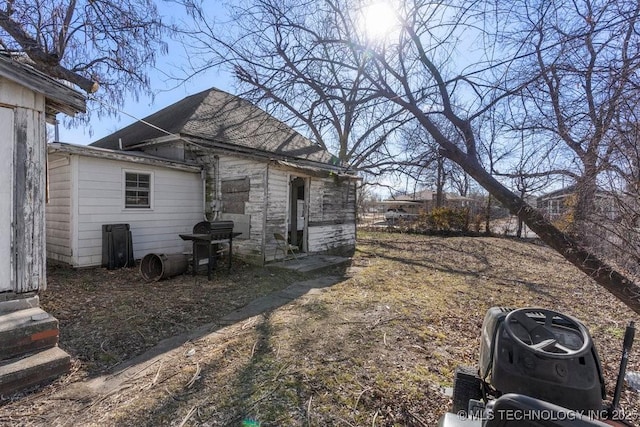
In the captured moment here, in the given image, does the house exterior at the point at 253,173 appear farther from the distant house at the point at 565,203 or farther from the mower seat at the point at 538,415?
the mower seat at the point at 538,415

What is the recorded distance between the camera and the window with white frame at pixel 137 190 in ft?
25.6

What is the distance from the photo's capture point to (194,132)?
885 cm

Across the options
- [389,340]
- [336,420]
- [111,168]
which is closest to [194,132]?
[111,168]

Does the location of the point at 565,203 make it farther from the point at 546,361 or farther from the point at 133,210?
the point at 133,210

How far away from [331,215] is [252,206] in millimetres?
3091

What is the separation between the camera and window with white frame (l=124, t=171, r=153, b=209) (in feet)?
25.6

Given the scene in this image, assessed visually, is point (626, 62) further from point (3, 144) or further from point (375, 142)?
point (375, 142)

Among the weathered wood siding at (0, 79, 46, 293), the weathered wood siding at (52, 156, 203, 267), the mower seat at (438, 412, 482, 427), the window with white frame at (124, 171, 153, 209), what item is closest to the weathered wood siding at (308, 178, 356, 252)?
the weathered wood siding at (52, 156, 203, 267)

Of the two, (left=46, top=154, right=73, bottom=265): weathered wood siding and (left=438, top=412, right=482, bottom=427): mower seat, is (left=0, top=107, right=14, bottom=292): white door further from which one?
(left=438, top=412, right=482, bottom=427): mower seat

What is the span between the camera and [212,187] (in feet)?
29.4

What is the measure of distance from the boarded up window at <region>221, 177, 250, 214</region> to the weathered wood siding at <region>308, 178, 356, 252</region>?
78.7 inches

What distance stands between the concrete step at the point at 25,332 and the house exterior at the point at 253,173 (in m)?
4.72

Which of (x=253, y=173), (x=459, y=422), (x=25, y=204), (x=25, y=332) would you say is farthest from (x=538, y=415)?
(x=253, y=173)

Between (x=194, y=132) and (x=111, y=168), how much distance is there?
225 centimetres
